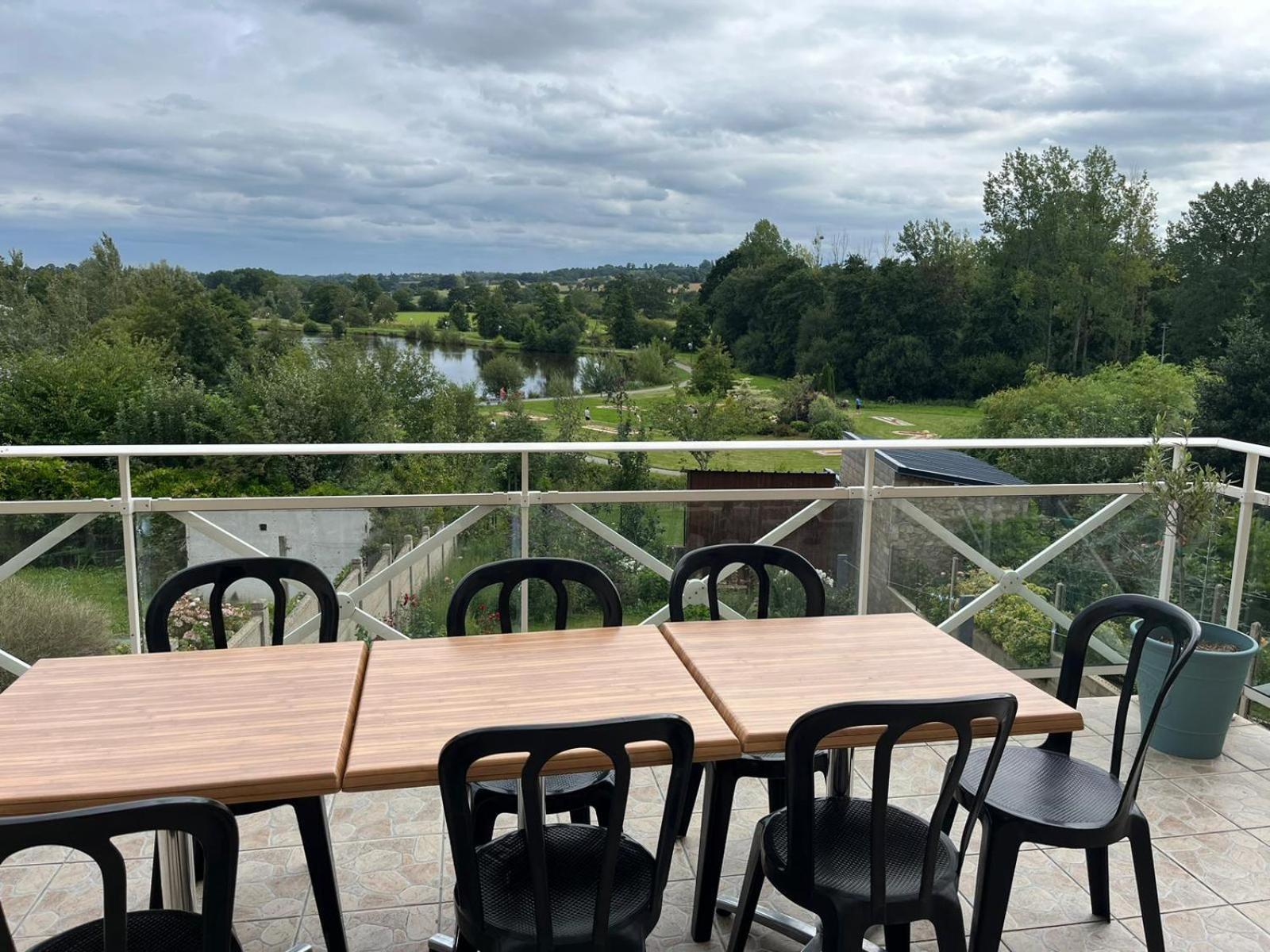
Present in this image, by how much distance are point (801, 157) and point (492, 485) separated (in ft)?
97.8

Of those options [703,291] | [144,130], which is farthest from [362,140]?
[703,291]

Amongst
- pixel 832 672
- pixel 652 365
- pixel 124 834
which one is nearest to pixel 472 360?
pixel 652 365

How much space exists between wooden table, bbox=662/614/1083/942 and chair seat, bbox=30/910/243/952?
3.39 feet

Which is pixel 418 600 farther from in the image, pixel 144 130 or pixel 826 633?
pixel 144 130

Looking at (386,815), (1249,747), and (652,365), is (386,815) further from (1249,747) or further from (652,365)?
(652,365)

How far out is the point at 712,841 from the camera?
7.82 feet

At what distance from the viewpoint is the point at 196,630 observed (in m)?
3.33

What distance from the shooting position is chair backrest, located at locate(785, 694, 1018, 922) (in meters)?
1.74

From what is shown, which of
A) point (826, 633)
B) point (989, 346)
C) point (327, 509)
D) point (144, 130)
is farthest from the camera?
point (144, 130)

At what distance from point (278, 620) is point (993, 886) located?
1.94 metres

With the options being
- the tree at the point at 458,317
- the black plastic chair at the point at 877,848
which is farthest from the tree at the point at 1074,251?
the black plastic chair at the point at 877,848

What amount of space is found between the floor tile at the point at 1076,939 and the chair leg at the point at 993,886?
0.37 meters

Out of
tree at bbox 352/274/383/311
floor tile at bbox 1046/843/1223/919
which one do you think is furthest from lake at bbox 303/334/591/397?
floor tile at bbox 1046/843/1223/919

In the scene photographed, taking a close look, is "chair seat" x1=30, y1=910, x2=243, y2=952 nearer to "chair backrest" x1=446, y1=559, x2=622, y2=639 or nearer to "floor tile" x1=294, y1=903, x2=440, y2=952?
"floor tile" x1=294, y1=903, x2=440, y2=952
